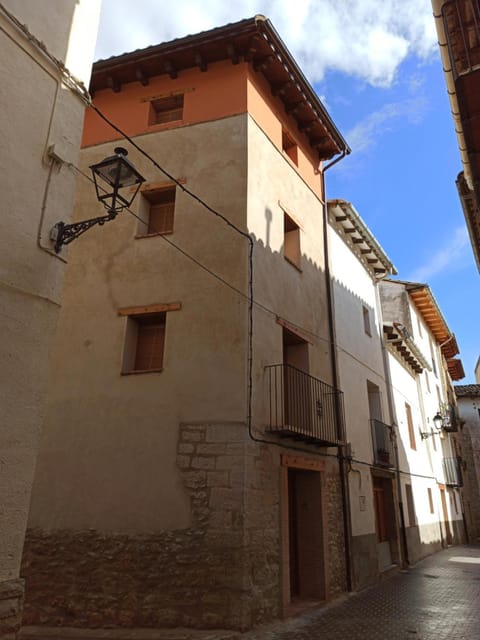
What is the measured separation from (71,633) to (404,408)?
42.4ft

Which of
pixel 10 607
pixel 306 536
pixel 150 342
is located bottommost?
pixel 10 607

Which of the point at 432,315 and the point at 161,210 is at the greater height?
the point at 432,315

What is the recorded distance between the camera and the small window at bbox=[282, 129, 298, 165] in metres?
12.0

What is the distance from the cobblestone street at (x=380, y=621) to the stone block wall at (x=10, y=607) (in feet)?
10.6

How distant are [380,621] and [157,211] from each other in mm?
8150

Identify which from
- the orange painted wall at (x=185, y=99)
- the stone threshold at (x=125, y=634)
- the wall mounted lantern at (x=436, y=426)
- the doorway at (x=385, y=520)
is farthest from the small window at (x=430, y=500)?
the orange painted wall at (x=185, y=99)

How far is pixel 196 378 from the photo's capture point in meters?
8.23

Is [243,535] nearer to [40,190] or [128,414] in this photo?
[128,414]

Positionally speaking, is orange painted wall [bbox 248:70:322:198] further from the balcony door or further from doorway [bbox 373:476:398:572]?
doorway [bbox 373:476:398:572]

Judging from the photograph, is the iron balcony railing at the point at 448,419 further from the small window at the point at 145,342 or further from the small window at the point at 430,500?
the small window at the point at 145,342

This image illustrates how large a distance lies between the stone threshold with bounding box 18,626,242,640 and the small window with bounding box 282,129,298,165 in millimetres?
9659

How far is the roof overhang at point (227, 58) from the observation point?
10227 mm

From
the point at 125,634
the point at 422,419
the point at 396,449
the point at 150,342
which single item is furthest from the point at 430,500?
the point at 125,634

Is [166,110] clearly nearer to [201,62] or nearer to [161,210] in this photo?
[201,62]
